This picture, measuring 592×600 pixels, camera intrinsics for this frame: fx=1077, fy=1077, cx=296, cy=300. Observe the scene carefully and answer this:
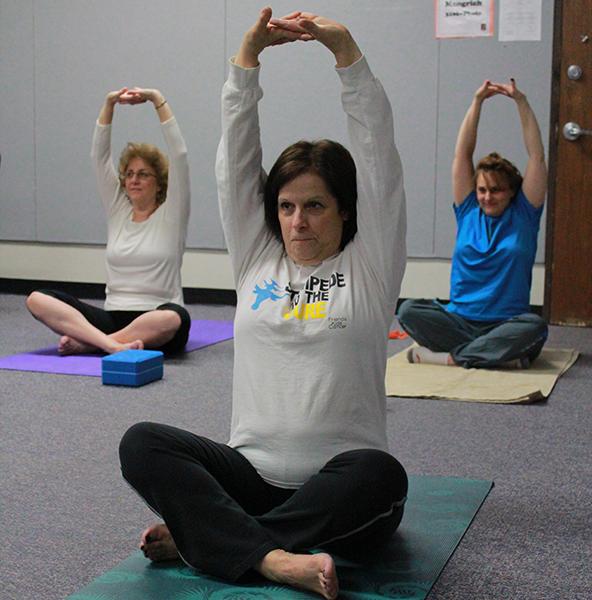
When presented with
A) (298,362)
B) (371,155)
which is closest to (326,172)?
(371,155)

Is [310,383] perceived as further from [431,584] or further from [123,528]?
[123,528]

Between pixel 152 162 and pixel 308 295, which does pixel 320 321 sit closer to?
pixel 308 295

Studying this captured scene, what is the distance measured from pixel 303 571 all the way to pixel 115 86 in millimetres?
4707

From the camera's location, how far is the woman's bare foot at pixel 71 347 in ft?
14.3

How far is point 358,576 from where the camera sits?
1.99m

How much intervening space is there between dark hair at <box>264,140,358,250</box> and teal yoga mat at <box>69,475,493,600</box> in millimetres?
617

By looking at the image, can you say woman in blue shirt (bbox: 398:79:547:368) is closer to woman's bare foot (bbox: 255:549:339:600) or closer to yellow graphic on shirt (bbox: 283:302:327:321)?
yellow graphic on shirt (bbox: 283:302:327:321)

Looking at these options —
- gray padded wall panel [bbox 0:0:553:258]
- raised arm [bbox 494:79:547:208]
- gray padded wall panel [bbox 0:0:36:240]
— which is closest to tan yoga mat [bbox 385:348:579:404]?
raised arm [bbox 494:79:547:208]

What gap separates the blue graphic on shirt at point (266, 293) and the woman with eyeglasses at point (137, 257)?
7.23ft

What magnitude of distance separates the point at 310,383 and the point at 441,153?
147 inches

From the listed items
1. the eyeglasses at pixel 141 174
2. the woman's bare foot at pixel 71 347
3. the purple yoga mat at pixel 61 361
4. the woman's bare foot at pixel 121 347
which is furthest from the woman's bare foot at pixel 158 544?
the eyeglasses at pixel 141 174

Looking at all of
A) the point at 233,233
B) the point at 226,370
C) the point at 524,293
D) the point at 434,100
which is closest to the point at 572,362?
the point at 524,293

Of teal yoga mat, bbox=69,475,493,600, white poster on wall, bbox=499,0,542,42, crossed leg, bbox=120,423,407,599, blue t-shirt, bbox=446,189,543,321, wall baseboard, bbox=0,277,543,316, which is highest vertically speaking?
white poster on wall, bbox=499,0,542,42

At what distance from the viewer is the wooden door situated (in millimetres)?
5219
